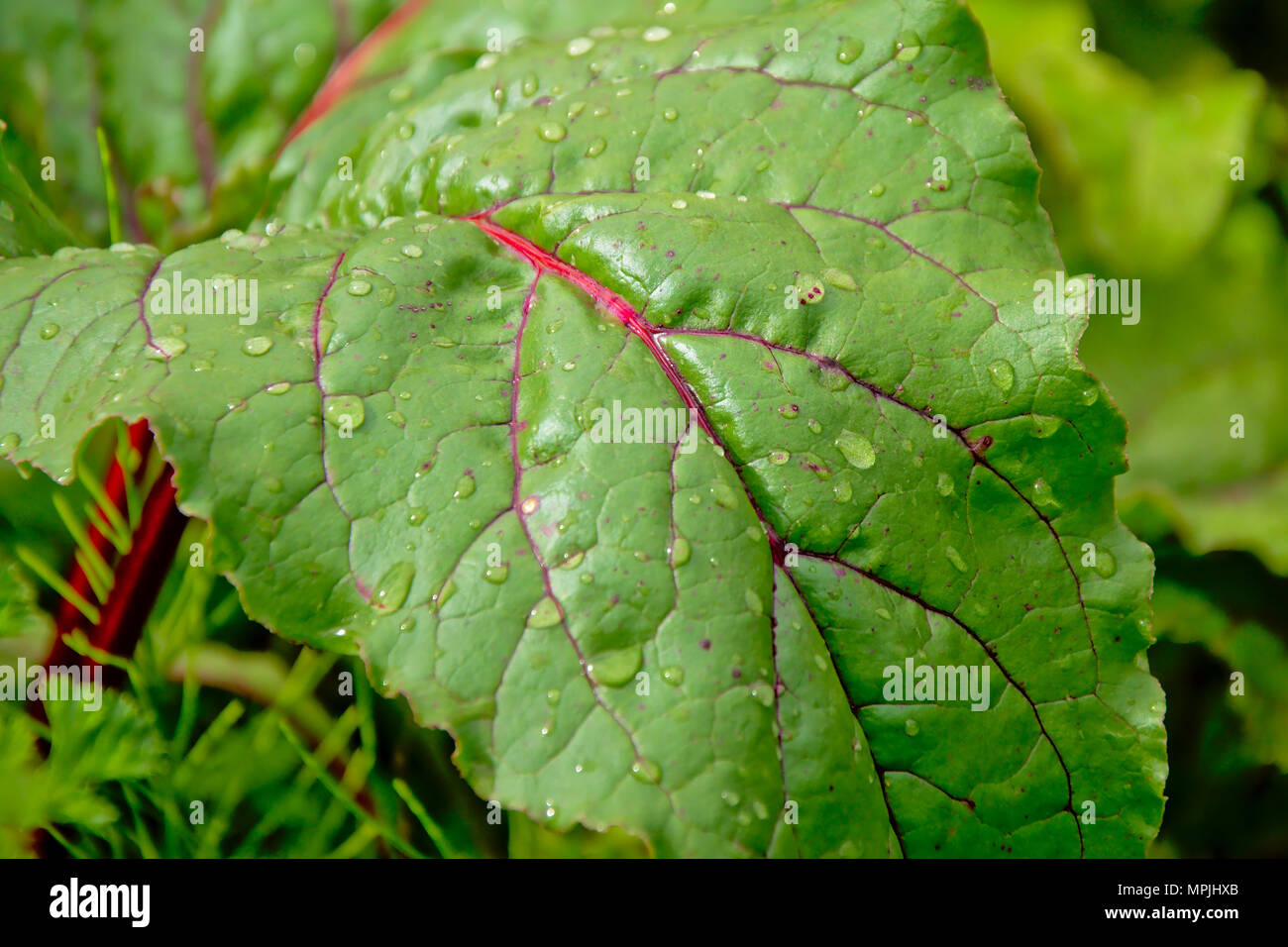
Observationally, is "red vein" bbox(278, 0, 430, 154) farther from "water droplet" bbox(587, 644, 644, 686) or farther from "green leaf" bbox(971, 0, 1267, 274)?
"green leaf" bbox(971, 0, 1267, 274)

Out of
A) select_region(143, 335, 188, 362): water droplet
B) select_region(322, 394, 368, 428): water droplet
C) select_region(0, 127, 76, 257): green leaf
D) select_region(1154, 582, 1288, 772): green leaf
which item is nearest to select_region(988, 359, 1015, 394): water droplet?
select_region(322, 394, 368, 428): water droplet

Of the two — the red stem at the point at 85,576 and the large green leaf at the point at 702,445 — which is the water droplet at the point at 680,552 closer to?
the large green leaf at the point at 702,445

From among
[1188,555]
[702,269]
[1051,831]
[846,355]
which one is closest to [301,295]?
[702,269]

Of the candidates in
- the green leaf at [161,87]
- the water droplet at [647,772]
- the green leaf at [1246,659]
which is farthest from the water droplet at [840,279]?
the green leaf at [1246,659]

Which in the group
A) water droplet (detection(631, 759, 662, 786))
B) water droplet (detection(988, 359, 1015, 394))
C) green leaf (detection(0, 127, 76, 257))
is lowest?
water droplet (detection(631, 759, 662, 786))

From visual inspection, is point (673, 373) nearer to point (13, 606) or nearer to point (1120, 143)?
point (13, 606)
